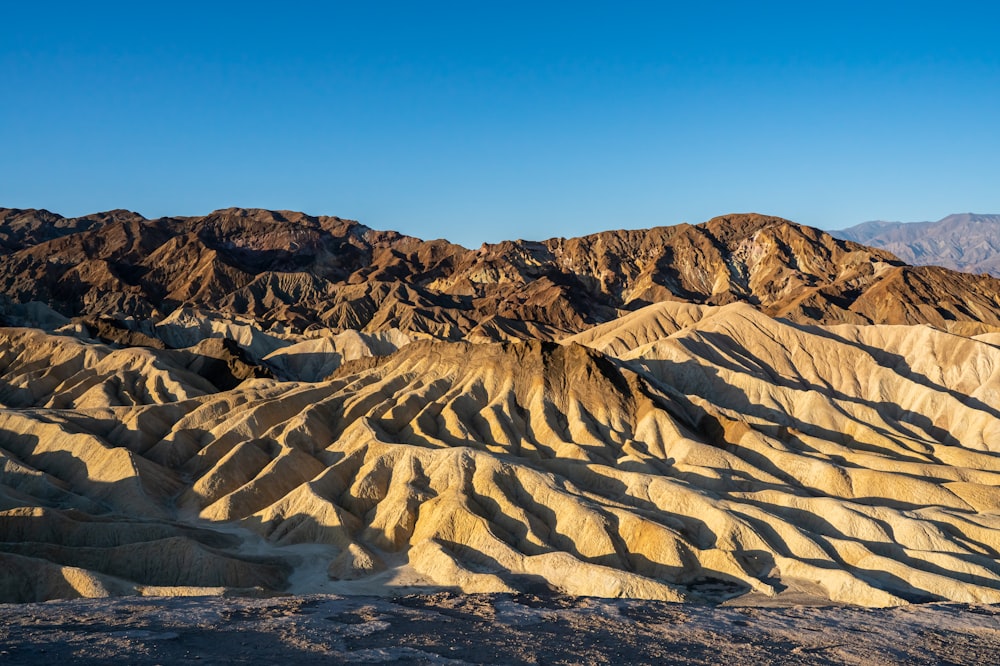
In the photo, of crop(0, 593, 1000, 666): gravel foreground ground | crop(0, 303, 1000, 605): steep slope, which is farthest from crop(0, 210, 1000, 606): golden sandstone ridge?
crop(0, 593, 1000, 666): gravel foreground ground

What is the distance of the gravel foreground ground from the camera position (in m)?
26.7

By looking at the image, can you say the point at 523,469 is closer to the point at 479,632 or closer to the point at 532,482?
the point at 532,482

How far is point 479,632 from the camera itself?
29.8 m

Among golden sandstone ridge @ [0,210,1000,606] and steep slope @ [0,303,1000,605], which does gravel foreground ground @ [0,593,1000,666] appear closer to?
golden sandstone ridge @ [0,210,1000,606]

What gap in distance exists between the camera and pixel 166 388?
3821 inches

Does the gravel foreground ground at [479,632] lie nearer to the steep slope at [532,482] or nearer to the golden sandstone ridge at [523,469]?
the golden sandstone ridge at [523,469]

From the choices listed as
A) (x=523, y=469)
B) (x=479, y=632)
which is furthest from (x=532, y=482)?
(x=479, y=632)

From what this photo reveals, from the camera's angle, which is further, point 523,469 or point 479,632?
point 523,469

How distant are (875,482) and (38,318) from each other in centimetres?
13843

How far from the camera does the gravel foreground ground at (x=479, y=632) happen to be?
26.7 metres

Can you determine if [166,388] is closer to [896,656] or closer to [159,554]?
[159,554]

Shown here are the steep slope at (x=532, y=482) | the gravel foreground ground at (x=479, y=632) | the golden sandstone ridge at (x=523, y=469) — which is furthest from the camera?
the steep slope at (x=532, y=482)

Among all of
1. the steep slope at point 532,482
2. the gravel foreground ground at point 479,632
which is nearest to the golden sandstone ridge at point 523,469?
the steep slope at point 532,482

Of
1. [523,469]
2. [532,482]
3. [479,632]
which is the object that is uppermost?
[523,469]
